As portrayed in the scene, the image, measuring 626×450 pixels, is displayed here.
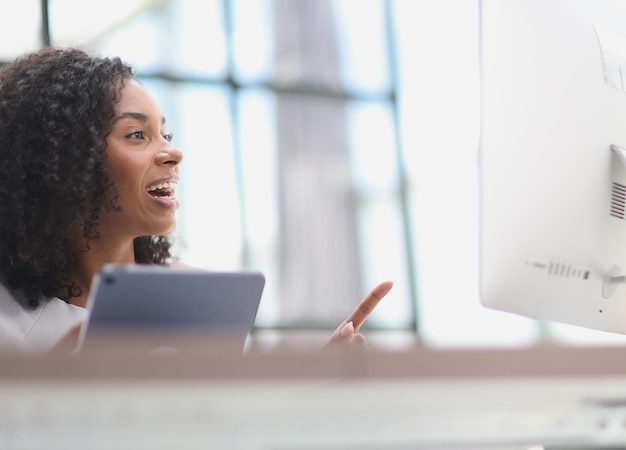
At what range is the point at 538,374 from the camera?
0.66m

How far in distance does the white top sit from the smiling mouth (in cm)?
34

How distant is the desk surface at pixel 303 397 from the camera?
0.62 m

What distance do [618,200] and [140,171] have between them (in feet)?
3.90

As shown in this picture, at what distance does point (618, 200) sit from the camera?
1.13 meters

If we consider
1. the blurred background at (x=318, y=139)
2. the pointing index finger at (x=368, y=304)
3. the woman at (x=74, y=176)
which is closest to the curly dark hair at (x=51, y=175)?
the woman at (x=74, y=176)

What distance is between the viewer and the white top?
162 cm

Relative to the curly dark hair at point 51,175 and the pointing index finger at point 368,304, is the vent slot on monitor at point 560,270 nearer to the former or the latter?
the pointing index finger at point 368,304

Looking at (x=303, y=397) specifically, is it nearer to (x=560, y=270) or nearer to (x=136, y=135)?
(x=560, y=270)

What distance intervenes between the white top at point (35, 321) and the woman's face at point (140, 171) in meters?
0.25

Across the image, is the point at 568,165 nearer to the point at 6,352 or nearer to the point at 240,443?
the point at 240,443

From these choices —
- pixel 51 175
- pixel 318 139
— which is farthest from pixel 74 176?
pixel 318 139

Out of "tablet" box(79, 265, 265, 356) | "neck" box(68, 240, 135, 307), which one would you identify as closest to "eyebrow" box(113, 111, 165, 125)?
"neck" box(68, 240, 135, 307)

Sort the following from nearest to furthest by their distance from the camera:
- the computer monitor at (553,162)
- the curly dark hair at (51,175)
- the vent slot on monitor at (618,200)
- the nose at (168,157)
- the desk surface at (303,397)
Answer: the desk surface at (303,397) < the computer monitor at (553,162) < the vent slot on monitor at (618,200) < the curly dark hair at (51,175) < the nose at (168,157)

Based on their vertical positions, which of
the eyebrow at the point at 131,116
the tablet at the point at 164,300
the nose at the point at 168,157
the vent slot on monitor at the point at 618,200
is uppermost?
the eyebrow at the point at 131,116
